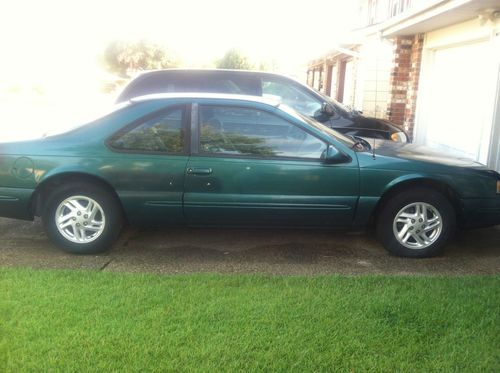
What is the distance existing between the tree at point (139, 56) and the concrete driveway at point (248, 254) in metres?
33.3

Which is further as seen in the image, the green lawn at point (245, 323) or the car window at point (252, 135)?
the car window at point (252, 135)

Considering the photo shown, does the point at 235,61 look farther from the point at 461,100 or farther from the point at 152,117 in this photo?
the point at 152,117

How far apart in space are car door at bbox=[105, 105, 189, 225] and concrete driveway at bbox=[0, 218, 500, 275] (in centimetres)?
41

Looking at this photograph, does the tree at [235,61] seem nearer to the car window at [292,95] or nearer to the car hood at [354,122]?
the car window at [292,95]

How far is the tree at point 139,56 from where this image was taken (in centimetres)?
3800

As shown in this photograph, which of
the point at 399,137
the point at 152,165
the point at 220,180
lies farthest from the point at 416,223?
the point at 399,137

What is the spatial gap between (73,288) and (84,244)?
96cm

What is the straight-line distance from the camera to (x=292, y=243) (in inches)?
214

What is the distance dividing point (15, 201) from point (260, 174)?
219cm

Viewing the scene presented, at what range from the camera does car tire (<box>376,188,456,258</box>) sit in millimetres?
4984

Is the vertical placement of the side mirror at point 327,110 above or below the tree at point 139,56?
below

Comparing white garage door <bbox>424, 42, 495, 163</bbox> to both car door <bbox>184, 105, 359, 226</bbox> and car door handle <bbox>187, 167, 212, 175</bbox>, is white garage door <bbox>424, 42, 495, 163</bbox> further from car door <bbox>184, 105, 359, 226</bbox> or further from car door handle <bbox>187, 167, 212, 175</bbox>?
car door handle <bbox>187, 167, 212, 175</bbox>

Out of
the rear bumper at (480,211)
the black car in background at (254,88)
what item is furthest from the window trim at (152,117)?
the black car in background at (254,88)

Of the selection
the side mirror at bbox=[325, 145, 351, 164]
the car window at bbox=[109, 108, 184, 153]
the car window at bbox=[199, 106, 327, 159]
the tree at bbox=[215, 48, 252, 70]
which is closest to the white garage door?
the side mirror at bbox=[325, 145, 351, 164]
